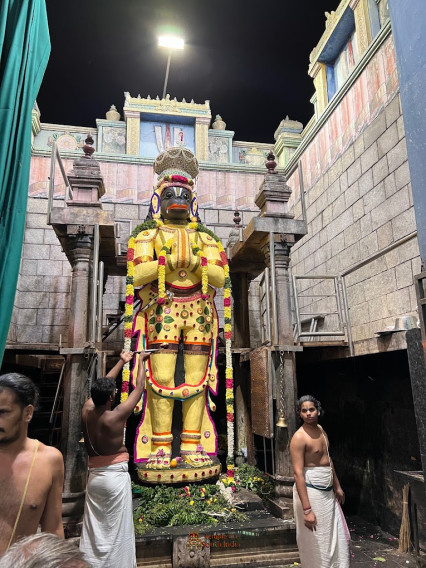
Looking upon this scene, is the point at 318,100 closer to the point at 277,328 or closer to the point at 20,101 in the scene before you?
the point at 277,328

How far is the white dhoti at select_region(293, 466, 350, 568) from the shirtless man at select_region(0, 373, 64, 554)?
6.99ft

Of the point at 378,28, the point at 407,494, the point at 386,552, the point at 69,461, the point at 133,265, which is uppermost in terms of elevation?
the point at 378,28

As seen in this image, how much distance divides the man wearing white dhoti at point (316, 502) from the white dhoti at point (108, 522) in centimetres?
140

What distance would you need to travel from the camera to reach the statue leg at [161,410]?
4954 mm

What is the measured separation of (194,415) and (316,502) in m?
2.12

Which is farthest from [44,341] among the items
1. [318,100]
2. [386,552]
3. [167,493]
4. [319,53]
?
[319,53]

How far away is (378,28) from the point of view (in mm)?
6719

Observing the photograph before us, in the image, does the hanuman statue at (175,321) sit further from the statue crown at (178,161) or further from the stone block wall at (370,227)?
the stone block wall at (370,227)

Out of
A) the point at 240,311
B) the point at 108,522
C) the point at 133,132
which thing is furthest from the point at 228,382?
the point at 133,132

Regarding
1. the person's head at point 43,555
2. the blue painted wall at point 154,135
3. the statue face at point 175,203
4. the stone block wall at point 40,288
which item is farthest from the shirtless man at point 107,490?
the blue painted wall at point 154,135

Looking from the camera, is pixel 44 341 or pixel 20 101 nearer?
pixel 20 101

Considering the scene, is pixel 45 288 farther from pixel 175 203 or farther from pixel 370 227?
pixel 370 227

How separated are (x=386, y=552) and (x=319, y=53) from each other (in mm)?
8652

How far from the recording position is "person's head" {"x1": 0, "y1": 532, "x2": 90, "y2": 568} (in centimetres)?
96
